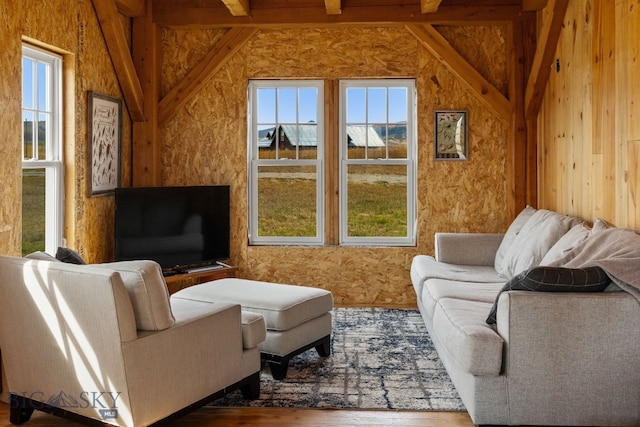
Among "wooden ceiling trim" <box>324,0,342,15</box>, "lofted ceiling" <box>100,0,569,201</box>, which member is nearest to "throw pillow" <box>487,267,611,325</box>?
"lofted ceiling" <box>100,0,569,201</box>

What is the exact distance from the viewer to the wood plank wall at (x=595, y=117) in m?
3.82

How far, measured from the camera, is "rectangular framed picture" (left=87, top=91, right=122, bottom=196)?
5.06 m

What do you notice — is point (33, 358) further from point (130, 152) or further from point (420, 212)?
point (420, 212)

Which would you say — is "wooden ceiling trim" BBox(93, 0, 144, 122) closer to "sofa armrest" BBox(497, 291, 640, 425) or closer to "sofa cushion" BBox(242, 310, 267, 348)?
"sofa cushion" BBox(242, 310, 267, 348)

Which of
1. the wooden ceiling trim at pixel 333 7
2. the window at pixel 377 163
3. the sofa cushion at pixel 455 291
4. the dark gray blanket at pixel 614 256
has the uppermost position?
the wooden ceiling trim at pixel 333 7

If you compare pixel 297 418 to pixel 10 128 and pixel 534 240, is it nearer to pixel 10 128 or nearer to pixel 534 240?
pixel 534 240

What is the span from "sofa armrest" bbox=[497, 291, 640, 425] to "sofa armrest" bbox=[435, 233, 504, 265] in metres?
2.34

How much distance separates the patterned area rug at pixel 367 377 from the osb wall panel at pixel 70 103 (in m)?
1.96

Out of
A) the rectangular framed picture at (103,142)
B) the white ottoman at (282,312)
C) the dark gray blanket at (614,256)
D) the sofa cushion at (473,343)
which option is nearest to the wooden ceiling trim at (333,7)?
the rectangular framed picture at (103,142)

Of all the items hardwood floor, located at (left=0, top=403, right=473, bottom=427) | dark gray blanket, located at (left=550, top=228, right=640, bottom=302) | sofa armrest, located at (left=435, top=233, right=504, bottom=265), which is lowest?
hardwood floor, located at (left=0, top=403, right=473, bottom=427)

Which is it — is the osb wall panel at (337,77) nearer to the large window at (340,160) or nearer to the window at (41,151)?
the large window at (340,160)

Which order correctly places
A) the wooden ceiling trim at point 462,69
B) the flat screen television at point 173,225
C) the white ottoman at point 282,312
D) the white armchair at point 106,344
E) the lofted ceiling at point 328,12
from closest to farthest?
the white armchair at point 106,344 < the white ottoman at point 282,312 < the flat screen television at point 173,225 < the lofted ceiling at point 328,12 < the wooden ceiling trim at point 462,69

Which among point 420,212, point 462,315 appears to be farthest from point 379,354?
point 420,212

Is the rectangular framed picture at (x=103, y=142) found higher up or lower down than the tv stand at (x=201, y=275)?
higher up
